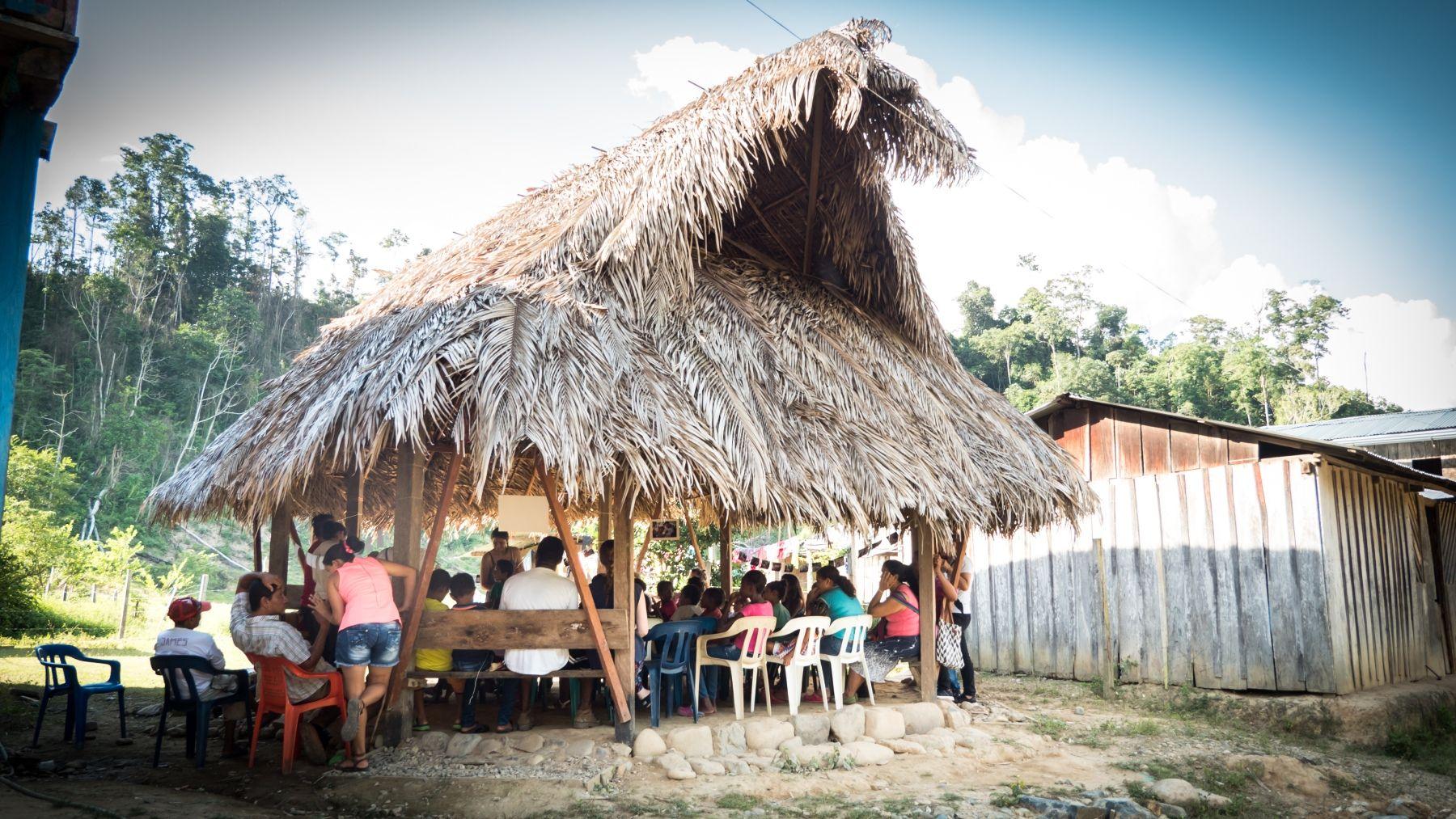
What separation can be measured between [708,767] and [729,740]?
46 cm

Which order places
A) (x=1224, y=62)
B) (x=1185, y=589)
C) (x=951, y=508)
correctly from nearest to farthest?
(x=951, y=508), (x=1185, y=589), (x=1224, y=62)

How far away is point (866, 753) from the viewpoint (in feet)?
21.5

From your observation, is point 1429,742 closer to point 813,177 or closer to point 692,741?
point 692,741

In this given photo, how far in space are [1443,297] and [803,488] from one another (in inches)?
1511

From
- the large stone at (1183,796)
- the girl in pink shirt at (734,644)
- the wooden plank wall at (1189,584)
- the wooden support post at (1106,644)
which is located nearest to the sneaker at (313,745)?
the girl in pink shirt at (734,644)

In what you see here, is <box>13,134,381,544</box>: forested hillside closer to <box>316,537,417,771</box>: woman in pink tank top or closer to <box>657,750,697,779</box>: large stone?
<box>316,537,417,771</box>: woman in pink tank top

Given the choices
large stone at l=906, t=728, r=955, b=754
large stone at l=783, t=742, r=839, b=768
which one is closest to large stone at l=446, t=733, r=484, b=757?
large stone at l=783, t=742, r=839, b=768

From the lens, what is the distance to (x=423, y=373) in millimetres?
5617

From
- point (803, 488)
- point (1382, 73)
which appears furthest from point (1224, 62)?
point (803, 488)

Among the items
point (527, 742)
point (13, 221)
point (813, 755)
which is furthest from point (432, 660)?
point (13, 221)

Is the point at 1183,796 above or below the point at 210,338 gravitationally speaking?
below

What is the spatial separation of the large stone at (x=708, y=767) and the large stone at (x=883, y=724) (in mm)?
1598

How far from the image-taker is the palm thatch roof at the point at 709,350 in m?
5.74

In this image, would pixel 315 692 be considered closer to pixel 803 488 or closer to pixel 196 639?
pixel 196 639
